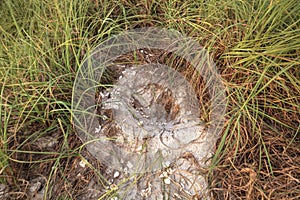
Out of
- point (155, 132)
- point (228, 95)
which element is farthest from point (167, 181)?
point (228, 95)

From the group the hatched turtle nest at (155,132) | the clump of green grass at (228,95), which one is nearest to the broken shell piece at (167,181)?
the hatched turtle nest at (155,132)

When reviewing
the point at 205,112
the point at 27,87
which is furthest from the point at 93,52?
the point at 205,112

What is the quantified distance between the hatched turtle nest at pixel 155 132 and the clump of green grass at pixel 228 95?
0.35 feet

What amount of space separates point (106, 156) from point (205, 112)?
47cm

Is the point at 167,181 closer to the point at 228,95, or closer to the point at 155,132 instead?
the point at 155,132

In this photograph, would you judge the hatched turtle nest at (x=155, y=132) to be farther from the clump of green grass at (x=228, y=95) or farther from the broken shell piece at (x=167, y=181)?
the clump of green grass at (x=228, y=95)

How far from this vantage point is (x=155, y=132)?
1.34 metres

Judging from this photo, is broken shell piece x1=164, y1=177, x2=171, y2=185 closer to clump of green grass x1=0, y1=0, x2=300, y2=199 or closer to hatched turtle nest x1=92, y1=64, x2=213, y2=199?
hatched turtle nest x1=92, y1=64, x2=213, y2=199

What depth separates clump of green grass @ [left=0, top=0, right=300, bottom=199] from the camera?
1198 mm

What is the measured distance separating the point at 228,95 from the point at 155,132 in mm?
354

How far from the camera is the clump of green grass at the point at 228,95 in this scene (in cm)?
120

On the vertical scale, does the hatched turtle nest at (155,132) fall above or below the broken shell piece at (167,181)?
above

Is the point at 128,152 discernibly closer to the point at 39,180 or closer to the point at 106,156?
the point at 106,156

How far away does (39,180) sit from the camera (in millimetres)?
1257
